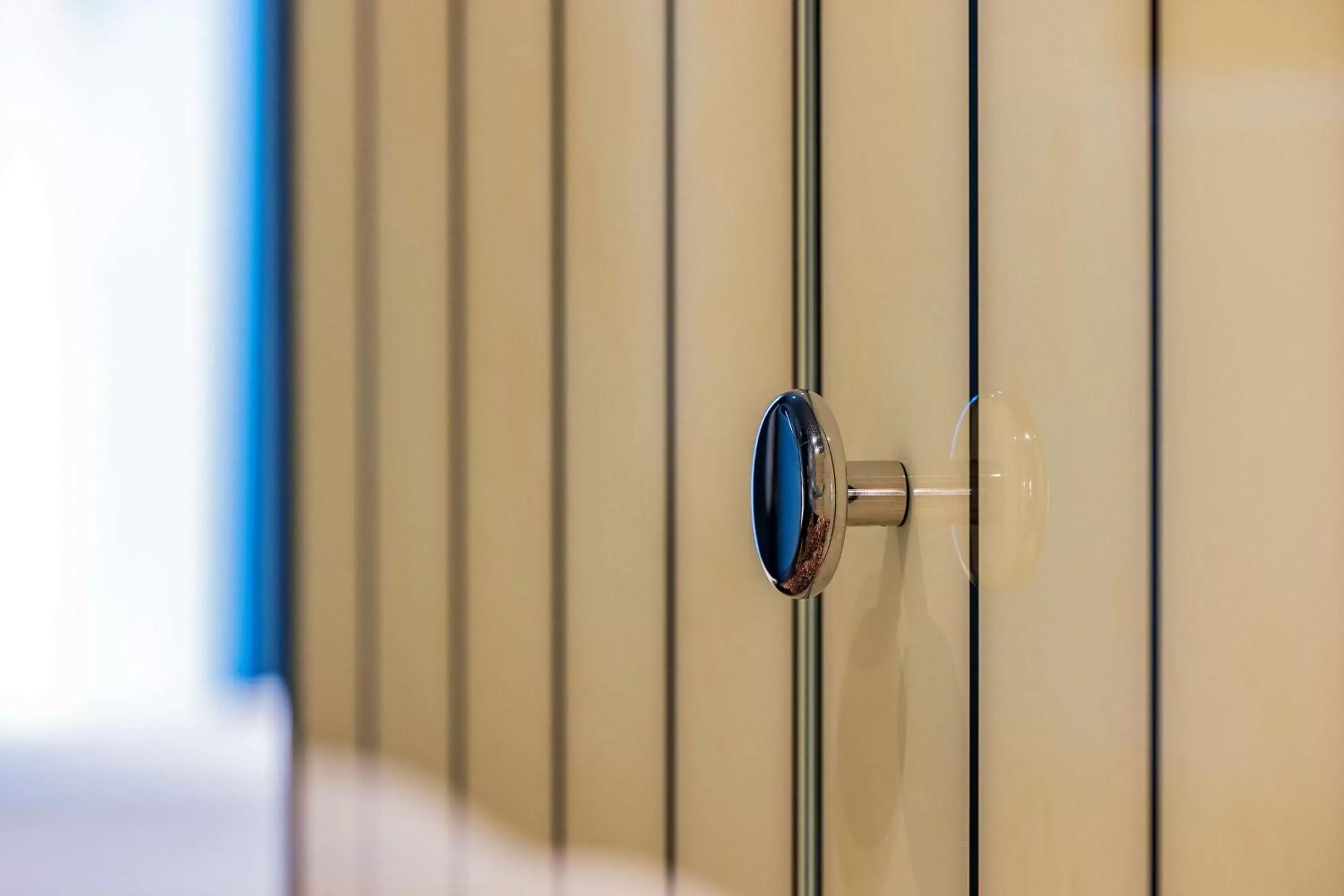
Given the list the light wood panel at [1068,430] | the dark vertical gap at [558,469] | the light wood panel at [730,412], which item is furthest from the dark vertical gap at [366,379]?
the light wood panel at [1068,430]

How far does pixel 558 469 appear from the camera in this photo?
0.55m

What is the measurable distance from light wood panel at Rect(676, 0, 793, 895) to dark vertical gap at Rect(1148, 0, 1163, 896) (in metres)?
0.24

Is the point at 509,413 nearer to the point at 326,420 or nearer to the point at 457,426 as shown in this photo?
the point at 457,426

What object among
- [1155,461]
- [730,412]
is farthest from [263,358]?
[1155,461]

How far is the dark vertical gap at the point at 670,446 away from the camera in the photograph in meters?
0.47

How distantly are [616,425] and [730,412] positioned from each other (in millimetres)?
94

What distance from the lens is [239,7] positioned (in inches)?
37.0

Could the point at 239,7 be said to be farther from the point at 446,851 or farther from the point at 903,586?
the point at 903,586

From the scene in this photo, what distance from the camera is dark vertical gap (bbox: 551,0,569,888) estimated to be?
0.54 m

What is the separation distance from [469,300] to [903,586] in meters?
0.40

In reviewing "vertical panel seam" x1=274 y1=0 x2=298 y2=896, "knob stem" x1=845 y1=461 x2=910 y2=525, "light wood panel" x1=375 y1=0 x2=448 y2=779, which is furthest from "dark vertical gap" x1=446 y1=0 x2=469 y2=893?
"knob stem" x1=845 y1=461 x2=910 y2=525

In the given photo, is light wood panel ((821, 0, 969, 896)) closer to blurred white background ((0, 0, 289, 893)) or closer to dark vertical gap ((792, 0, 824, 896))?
dark vertical gap ((792, 0, 824, 896))

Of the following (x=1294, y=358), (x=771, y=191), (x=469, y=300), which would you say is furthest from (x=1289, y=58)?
(x=469, y=300)

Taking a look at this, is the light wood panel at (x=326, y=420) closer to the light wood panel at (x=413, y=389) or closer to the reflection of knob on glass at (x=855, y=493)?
the light wood panel at (x=413, y=389)
